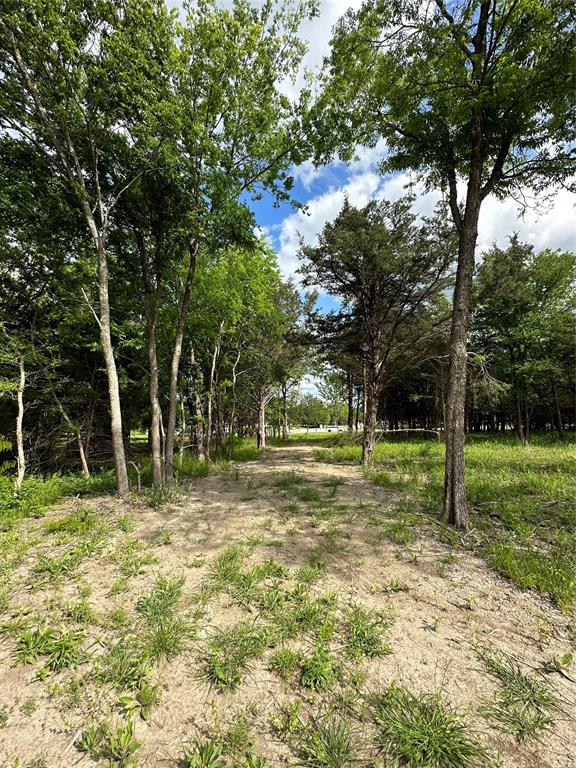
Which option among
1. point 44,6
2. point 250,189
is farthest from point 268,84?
point 44,6

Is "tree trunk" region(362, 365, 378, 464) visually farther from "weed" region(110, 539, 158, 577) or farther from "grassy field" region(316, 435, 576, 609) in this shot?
"weed" region(110, 539, 158, 577)

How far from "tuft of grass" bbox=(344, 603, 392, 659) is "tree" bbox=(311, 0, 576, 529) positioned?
2900mm

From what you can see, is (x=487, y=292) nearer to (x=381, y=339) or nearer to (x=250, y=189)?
(x=381, y=339)

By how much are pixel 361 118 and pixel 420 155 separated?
4.93 ft

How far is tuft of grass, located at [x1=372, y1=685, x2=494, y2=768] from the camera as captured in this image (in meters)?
1.75

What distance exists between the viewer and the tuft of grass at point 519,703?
6.34 feet

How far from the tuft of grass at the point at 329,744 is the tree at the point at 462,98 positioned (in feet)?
13.0

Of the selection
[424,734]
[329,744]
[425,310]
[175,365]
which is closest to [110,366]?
[175,365]

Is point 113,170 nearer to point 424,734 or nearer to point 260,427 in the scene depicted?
point 424,734

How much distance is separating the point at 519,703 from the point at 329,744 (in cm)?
142

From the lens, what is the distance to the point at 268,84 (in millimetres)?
7176

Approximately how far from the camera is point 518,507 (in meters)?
5.66

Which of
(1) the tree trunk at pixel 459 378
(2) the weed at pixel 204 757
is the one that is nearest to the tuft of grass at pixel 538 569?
(1) the tree trunk at pixel 459 378

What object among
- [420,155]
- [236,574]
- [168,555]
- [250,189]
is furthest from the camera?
[250,189]
